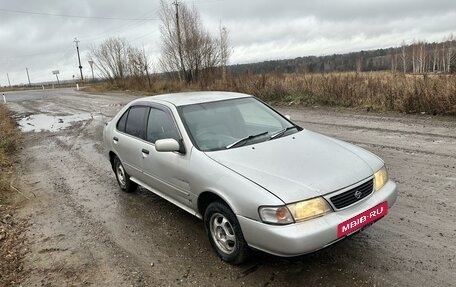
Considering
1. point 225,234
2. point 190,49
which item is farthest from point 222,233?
point 190,49

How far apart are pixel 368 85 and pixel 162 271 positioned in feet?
39.4

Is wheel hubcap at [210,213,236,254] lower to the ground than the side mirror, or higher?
lower

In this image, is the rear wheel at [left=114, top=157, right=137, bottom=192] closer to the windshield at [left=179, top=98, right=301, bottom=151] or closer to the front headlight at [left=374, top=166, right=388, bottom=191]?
the windshield at [left=179, top=98, right=301, bottom=151]

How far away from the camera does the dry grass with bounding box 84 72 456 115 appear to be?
10.9 meters

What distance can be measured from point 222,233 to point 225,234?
73 millimetres

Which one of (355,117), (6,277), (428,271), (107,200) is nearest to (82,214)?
(107,200)

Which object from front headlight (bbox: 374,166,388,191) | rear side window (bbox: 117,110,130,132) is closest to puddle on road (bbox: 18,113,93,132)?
rear side window (bbox: 117,110,130,132)

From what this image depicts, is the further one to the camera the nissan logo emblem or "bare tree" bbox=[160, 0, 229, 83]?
"bare tree" bbox=[160, 0, 229, 83]

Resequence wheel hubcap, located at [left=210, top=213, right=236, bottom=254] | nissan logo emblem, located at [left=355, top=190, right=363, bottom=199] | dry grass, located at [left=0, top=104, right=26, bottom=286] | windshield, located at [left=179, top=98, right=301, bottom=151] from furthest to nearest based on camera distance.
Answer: windshield, located at [left=179, top=98, right=301, bottom=151] < dry grass, located at [left=0, top=104, right=26, bottom=286] < wheel hubcap, located at [left=210, top=213, right=236, bottom=254] < nissan logo emblem, located at [left=355, top=190, right=363, bottom=199]

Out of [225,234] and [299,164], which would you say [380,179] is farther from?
[225,234]

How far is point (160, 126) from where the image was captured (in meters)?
4.68

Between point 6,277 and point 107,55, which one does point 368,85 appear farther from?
point 107,55

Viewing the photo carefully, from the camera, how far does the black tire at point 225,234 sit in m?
3.39

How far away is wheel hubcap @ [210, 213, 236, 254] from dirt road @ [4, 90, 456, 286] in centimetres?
18
